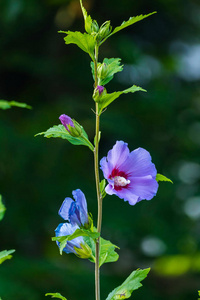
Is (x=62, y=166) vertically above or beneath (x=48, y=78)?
beneath

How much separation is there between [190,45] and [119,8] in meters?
0.95

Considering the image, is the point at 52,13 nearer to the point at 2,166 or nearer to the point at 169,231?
the point at 2,166

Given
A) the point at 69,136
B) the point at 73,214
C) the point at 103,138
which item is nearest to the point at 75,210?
the point at 73,214

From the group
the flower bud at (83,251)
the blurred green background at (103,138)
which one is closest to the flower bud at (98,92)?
the flower bud at (83,251)

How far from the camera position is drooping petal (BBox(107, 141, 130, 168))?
734 millimetres

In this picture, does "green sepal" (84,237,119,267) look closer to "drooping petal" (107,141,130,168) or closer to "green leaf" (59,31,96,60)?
"drooping petal" (107,141,130,168)

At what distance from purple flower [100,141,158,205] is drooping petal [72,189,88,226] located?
41 millimetres

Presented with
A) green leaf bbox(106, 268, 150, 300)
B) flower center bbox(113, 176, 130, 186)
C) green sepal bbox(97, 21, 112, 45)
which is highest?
green sepal bbox(97, 21, 112, 45)

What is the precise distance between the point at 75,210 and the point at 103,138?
3.31 m

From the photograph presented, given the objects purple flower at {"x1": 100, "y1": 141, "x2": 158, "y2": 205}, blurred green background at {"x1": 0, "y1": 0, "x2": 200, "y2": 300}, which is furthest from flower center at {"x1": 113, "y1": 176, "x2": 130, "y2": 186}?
blurred green background at {"x1": 0, "y1": 0, "x2": 200, "y2": 300}

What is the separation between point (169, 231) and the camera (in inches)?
148

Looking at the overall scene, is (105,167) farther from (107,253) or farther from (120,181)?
(107,253)

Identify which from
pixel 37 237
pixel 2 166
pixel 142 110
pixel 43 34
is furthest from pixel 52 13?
pixel 37 237

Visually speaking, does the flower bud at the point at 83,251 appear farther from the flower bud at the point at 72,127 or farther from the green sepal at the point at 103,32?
the green sepal at the point at 103,32
